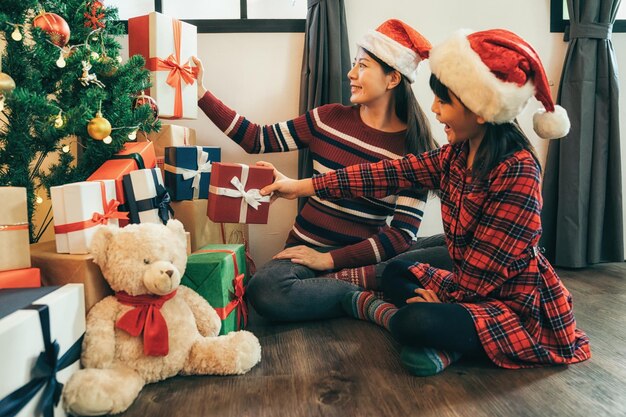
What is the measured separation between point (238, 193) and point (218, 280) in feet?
0.96

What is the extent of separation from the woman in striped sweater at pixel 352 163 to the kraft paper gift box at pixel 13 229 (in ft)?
2.24

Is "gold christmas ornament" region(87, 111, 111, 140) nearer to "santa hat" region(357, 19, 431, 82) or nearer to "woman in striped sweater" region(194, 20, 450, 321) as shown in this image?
"woman in striped sweater" region(194, 20, 450, 321)

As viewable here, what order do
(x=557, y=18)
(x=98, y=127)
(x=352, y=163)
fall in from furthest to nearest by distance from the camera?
(x=557, y=18) < (x=352, y=163) < (x=98, y=127)

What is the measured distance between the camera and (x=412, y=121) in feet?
5.87

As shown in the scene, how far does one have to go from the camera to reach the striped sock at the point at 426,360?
1.25 meters

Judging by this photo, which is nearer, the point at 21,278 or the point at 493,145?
the point at 21,278

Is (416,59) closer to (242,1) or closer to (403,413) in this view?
(242,1)

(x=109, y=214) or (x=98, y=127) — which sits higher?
(x=98, y=127)

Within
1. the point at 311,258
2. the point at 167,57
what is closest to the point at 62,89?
the point at 167,57

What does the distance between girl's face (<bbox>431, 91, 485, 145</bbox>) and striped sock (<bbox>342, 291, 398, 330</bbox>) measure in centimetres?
55

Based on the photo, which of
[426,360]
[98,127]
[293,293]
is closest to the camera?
[426,360]

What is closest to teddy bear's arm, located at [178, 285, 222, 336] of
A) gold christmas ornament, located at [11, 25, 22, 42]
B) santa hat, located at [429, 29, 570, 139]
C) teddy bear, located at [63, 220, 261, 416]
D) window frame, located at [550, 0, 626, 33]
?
teddy bear, located at [63, 220, 261, 416]

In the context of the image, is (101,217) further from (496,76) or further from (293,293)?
(496,76)

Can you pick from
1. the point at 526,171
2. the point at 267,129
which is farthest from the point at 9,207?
the point at 526,171
